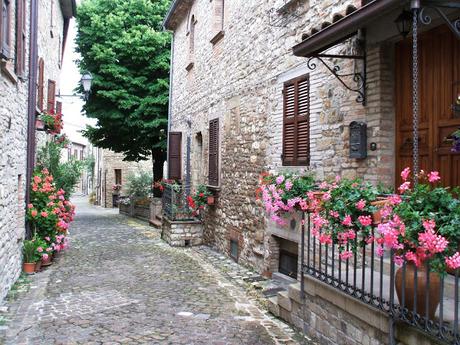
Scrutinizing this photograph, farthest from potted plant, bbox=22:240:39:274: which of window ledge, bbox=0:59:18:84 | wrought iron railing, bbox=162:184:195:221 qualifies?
wrought iron railing, bbox=162:184:195:221

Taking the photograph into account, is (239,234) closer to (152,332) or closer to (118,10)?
(152,332)

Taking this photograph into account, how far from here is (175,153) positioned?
14.3m

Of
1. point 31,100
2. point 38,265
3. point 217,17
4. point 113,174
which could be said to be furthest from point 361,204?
point 113,174

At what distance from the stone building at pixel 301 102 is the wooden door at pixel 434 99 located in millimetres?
11

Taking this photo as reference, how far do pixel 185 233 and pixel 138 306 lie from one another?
5.42 meters

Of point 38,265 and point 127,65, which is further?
point 127,65

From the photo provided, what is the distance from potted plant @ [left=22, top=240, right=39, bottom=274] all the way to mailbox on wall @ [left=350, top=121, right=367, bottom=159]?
5.79 meters

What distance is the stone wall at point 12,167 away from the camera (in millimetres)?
6098

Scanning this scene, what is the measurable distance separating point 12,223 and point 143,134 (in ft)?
35.3

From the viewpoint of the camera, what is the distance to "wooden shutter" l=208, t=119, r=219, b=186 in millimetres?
10664

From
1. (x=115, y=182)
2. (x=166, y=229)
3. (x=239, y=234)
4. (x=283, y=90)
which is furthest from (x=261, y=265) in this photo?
(x=115, y=182)

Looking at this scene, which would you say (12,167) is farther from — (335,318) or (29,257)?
(335,318)

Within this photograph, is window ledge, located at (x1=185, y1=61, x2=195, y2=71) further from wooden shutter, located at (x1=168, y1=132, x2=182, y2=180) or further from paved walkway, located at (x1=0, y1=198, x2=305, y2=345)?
paved walkway, located at (x1=0, y1=198, x2=305, y2=345)

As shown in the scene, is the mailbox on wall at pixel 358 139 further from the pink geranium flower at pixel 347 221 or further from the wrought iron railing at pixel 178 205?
the wrought iron railing at pixel 178 205
